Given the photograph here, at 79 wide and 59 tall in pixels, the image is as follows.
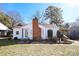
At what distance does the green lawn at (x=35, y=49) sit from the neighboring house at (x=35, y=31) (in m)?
0.13

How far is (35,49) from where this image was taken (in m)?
3.95

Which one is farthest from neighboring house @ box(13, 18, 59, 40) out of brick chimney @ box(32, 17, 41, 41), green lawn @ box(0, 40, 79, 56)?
green lawn @ box(0, 40, 79, 56)

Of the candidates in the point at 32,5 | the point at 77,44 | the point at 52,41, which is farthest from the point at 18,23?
the point at 77,44

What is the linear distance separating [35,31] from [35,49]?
0.29 metres

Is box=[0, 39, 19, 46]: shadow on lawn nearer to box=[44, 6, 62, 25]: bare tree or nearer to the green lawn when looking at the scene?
the green lawn

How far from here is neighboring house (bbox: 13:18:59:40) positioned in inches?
155

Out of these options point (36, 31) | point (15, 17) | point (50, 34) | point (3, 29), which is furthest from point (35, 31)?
point (3, 29)

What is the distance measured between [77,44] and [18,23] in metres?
0.98

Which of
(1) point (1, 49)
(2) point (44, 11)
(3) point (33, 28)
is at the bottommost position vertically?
(1) point (1, 49)

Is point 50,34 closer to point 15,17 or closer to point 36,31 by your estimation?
point 36,31

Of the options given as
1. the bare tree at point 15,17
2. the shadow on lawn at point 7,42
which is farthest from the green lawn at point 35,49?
the bare tree at point 15,17

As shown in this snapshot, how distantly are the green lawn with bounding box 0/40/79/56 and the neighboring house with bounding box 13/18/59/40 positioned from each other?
0.13 meters

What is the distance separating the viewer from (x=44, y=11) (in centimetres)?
394

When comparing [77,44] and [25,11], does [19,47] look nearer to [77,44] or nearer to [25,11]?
[25,11]
